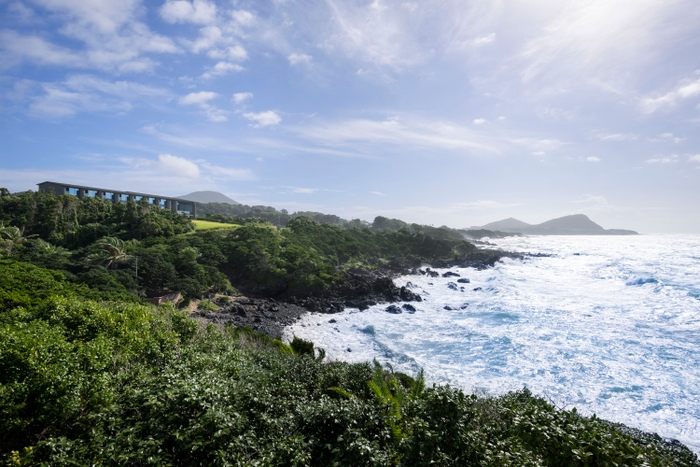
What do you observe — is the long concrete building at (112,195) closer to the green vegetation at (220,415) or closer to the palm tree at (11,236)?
the palm tree at (11,236)

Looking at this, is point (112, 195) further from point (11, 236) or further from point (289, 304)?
point (289, 304)

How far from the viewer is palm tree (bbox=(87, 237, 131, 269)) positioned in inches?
1037

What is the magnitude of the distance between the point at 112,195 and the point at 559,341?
5611 centimetres

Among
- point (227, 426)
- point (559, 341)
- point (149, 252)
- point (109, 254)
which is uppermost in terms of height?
point (227, 426)

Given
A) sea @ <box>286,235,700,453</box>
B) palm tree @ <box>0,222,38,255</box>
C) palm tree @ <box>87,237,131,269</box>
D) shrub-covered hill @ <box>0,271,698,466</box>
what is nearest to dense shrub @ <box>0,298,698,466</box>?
shrub-covered hill @ <box>0,271,698,466</box>

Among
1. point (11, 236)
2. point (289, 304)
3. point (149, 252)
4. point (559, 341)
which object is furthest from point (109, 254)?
point (559, 341)

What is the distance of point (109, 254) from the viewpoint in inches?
Answer: 1086

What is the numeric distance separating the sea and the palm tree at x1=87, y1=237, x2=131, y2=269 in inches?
623

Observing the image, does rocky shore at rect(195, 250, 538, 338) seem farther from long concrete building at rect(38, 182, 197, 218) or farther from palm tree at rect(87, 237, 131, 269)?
long concrete building at rect(38, 182, 197, 218)

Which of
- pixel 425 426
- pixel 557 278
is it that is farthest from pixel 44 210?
pixel 557 278

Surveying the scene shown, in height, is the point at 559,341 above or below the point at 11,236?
below

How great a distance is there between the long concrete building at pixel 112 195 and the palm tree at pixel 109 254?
17.2 meters

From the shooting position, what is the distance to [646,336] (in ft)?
75.8

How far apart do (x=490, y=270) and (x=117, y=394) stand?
53.2 metres
